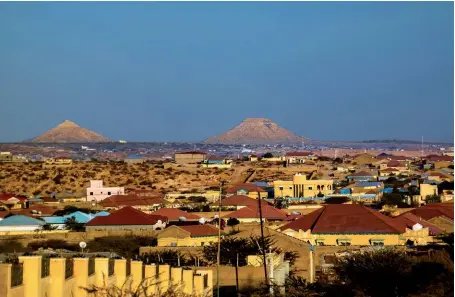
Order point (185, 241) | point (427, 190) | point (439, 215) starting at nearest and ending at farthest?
point (185, 241) → point (439, 215) → point (427, 190)

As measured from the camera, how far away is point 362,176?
76.1 meters

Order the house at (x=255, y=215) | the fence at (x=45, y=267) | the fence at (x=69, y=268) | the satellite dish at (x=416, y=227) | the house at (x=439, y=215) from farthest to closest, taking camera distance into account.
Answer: the house at (x=255, y=215)
the house at (x=439, y=215)
the satellite dish at (x=416, y=227)
the fence at (x=69, y=268)
the fence at (x=45, y=267)

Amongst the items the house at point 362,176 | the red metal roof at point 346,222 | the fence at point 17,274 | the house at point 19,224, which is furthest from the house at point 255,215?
the fence at point 17,274

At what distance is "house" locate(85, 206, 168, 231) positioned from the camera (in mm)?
40219

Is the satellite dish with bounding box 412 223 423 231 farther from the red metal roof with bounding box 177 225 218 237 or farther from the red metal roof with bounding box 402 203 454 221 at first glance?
the red metal roof with bounding box 177 225 218 237

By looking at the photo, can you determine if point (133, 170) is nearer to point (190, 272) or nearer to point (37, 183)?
point (37, 183)

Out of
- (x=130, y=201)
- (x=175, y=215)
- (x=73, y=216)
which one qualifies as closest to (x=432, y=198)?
(x=175, y=215)

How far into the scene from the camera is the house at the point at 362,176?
73500mm

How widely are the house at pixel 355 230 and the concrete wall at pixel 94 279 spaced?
18.6m

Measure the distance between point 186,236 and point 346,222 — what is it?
5.87 m

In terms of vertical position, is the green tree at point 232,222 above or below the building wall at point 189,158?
below

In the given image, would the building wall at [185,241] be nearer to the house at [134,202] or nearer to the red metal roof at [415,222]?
the red metal roof at [415,222]

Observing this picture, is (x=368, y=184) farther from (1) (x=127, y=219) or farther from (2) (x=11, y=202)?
(1) (x=127, y=219)

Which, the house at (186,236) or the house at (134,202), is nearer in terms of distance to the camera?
the house at (186,236)
